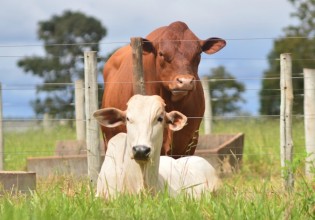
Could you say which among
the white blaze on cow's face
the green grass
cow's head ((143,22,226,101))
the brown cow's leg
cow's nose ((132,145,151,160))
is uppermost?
cow's head ((143,22,226,101))

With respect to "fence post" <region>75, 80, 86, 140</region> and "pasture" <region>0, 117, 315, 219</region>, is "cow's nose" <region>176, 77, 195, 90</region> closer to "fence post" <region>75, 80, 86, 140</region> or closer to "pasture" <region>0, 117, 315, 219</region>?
"pasture" <region>0, 117, 315, 219</region>

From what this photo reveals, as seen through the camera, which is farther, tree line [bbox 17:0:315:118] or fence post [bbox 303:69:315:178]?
tree line [bbox 17:0:315:118]

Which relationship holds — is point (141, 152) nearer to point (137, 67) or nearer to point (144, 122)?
point (144, 122)

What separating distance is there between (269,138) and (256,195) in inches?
416

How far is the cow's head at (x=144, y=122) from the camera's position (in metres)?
Answer: 8.45

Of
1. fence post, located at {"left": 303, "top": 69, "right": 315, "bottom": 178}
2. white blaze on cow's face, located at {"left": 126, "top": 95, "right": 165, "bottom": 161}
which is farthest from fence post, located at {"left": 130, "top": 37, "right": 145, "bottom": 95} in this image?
fence post, located at {"left": 303, "top": 69, "right": 315, "bottom": 178}

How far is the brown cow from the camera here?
11.0 m

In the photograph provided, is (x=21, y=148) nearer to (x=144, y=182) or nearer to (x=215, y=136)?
(x=215, y=136)

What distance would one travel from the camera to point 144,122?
8.66 meters

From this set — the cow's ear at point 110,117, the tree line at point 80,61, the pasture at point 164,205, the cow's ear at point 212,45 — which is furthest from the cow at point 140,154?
the tree line at point 80,61

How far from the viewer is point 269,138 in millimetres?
18406

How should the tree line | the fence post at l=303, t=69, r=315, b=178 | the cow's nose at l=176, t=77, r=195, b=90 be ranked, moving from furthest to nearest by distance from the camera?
the tree line
the fence post at l=303, t=69, r=315, b=178
the cow's nose at l=176, t=77, r=195, b=90

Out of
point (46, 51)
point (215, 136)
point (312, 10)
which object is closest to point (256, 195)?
point (215, 136)

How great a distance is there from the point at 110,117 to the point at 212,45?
9.77 feet
